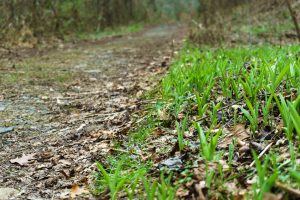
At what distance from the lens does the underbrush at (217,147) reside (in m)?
2.21

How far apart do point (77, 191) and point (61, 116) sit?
2025 mm

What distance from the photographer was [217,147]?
2865mm

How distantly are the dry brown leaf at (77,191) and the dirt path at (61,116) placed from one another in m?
0.02

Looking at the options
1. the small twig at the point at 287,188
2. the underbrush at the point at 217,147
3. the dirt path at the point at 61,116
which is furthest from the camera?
the dirt path at the point at 61,116

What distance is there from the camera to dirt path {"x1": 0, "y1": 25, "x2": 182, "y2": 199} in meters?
3.08

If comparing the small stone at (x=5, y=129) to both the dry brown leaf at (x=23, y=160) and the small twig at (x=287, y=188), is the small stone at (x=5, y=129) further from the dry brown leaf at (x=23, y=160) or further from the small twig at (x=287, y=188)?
the small twig at (x=287, y=188)

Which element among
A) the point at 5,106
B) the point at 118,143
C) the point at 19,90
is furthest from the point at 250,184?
the point at 19,90

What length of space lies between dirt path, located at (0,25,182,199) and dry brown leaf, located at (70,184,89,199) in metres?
0.02

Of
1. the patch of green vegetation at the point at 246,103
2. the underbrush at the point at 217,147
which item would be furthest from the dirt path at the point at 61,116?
the patch of green vegetation at the point at 246,103

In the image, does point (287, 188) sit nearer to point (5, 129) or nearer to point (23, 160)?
point (23, 160)

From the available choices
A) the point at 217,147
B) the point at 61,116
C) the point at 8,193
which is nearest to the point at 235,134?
the point at 217,147

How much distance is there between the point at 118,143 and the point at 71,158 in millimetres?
381

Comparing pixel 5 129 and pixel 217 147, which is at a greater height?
pixel 217 147

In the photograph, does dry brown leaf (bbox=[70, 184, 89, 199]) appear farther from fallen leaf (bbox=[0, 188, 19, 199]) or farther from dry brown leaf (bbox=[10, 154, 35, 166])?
dry brown leaf (bbox=[10, 154, 35, 166])
